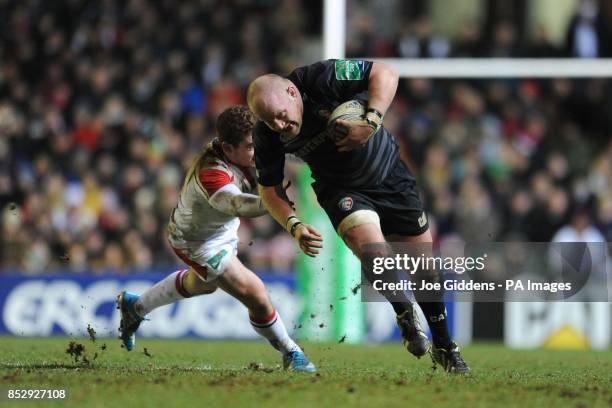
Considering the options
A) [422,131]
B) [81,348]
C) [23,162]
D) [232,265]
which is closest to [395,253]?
[232,265]

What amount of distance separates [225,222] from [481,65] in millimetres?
5092

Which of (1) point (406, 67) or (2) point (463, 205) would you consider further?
(2) point (463, 205)

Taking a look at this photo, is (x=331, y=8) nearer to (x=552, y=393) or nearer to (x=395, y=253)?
(x=395, y=253)

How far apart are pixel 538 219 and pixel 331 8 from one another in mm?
3888

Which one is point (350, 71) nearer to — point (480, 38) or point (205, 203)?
point (205, 203)

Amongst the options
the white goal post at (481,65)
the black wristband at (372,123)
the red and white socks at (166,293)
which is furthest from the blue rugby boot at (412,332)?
the white goal post at (481,65)

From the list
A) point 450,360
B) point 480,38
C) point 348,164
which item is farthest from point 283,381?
point 480,38

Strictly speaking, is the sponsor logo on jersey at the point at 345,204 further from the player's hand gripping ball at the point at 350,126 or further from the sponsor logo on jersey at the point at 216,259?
the sponsor logo on jersey at the point at 216,259

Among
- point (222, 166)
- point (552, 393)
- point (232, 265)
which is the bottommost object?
point (552, 393)

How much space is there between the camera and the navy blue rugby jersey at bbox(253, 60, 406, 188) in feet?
23.1

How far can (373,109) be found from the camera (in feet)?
22.1

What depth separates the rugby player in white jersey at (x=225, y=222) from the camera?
24.2 feet

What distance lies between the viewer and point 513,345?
43.4 feet

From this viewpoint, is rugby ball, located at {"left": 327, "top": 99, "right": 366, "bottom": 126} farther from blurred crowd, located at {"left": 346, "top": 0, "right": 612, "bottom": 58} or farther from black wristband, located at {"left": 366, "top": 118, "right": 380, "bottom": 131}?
blurred crowd, located at {"left": 346, "top": 0, "right": 612, "bottom": 58}
